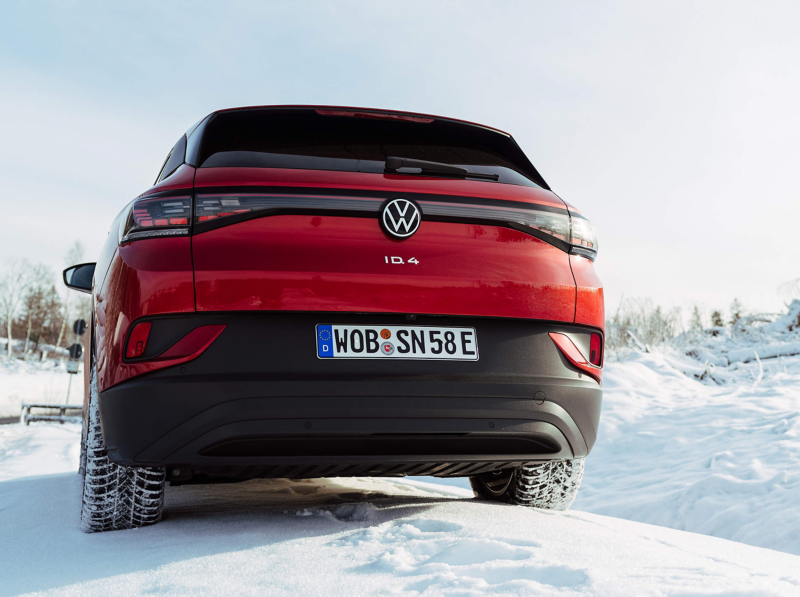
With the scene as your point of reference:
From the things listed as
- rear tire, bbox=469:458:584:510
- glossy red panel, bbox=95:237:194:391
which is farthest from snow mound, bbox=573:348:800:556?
glossy red panel, bbox=95:237:194:391

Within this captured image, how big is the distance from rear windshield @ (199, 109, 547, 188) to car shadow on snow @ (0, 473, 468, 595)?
135cm

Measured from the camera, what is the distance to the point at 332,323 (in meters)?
2.35

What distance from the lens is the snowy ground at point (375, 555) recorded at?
1.86m

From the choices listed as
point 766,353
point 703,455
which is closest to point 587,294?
point 703,455

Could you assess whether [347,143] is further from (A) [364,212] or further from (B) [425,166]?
(A) [364,212]

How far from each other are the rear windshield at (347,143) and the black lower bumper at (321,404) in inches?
24.4

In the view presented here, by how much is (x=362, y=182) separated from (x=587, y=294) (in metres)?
0.98

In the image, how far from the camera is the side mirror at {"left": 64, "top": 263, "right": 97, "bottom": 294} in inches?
148

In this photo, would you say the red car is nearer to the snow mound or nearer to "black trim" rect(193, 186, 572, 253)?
"black trim" rect(193, 186, 572, 253)

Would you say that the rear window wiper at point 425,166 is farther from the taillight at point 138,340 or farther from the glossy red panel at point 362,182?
the taillight at point 138,340

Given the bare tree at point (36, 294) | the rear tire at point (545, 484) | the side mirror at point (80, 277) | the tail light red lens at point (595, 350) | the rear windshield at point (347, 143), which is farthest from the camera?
the bare tree at point (36, 294)

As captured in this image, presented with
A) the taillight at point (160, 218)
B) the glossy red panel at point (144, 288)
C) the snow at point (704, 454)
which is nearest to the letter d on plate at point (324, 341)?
the glossy red panel at point (144, 288)

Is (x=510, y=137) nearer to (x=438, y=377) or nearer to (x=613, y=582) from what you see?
(x=438, y=377)

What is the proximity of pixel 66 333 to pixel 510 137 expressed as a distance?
Answer: 74.2 m
